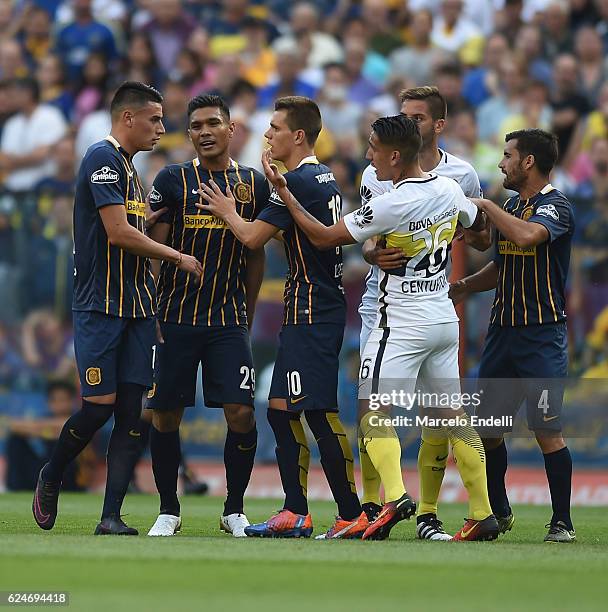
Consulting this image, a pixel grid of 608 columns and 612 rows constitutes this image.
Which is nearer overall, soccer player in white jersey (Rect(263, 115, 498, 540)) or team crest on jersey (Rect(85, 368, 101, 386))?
soccer player in white jersey (Rect(263, 115, 498, 540))

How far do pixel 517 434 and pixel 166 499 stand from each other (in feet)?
18.7

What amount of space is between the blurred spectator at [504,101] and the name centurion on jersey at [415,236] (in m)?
8.17

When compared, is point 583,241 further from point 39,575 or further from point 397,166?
point 39,575

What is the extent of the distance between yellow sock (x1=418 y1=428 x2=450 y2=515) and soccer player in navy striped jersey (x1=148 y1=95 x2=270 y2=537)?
107 cm

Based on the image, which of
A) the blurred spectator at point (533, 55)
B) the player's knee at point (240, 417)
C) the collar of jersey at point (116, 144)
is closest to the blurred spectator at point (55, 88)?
the blurred spectator at point (533, 55)

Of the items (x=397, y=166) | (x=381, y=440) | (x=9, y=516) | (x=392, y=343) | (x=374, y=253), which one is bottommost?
(x=9, y=516)

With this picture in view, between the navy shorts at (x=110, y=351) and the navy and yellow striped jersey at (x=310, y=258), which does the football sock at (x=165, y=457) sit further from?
the navy and yellow striped jersey at (x=310, y=258)

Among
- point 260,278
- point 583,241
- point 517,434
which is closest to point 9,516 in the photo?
point 260,278

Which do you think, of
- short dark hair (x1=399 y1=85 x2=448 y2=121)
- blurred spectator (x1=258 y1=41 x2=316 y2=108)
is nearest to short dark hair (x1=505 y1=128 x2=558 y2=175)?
short dark hair (x1=399 y1=85 x2=448 y2=121)

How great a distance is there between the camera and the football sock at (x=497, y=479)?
28.8 feet

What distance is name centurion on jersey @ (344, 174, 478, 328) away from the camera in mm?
7707

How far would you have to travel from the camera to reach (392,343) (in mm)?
7758

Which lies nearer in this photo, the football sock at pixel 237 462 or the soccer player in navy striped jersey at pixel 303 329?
the soccer player in navy striped jersey at pixel 303 329

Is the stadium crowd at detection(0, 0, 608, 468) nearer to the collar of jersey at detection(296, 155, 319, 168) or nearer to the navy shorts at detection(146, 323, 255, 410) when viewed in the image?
the collar of jersey at detection(296, 155, 319, 168)
